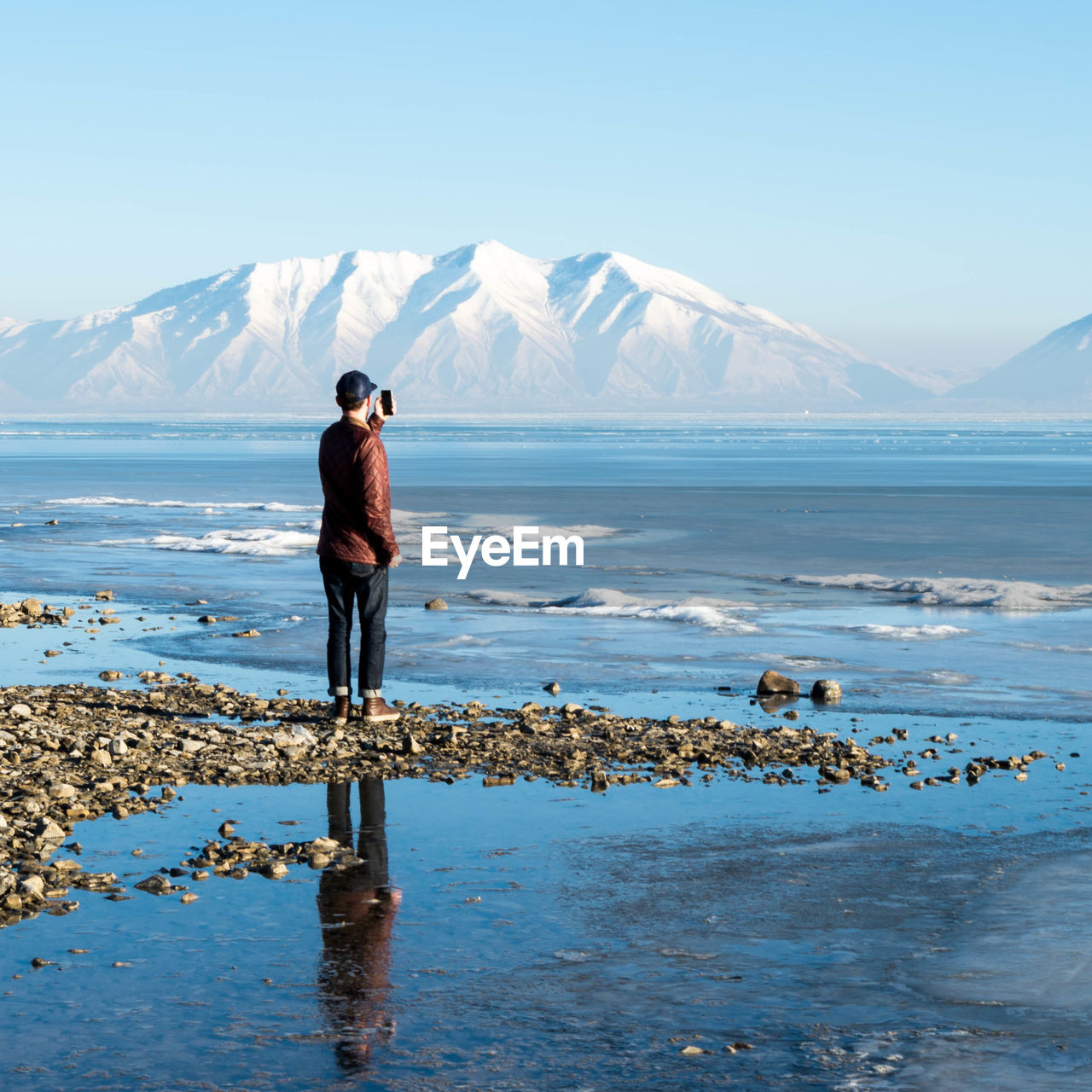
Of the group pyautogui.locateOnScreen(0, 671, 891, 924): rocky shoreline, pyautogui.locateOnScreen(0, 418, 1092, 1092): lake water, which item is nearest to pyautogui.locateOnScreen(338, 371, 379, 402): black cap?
pyautogui.locateOnScreen(0, 671, 891, 924): rocky shoreline

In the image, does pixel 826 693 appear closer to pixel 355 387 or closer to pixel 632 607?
pixel 355 387

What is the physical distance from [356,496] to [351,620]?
81cm

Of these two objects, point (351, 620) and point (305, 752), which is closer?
point (305, 752)

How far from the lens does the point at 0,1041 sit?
4738mm

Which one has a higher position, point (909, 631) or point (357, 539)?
point (357, 539)

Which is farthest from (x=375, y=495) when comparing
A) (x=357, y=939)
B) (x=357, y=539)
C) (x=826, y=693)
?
(x=357, y=939)

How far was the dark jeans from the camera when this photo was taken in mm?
10016

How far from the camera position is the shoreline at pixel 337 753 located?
7895 mm

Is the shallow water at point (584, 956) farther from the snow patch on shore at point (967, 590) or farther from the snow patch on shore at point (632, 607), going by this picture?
the snow patch on shore at point (967, 590)

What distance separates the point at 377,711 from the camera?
33.1 ft

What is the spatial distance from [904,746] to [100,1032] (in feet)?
19.8

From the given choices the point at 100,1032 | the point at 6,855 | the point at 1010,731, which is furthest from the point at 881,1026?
the point at 1010,731

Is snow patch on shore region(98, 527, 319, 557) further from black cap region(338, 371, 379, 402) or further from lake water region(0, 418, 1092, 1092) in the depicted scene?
black cap region(338, 371, 379, 402)

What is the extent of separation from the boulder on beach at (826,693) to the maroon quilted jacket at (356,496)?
136 inches
